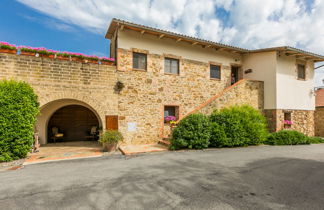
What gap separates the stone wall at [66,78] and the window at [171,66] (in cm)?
326

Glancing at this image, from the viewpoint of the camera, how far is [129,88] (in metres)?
9.18

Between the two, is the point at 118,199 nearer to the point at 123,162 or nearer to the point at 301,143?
the point at 123,162

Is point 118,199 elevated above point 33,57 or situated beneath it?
situated beneath

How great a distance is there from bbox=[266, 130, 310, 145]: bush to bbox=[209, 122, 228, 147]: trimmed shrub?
374 centimetres

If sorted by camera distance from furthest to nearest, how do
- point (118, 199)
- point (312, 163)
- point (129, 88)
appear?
point (129, 88) < point (312, 163) < point (118, 199)

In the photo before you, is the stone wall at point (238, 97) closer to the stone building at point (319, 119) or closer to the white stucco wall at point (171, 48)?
the white stucco wall at point (171, 48)

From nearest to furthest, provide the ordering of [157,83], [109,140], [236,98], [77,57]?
[109,140] < [77,57] < [157,83] < [236,98]

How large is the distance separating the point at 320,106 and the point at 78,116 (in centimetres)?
2121

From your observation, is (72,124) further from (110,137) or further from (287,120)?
(287,120)

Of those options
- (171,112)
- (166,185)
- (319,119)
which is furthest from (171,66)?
(319,119)

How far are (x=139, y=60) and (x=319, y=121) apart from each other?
57.3ft

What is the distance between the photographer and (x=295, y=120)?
11930 millimetres

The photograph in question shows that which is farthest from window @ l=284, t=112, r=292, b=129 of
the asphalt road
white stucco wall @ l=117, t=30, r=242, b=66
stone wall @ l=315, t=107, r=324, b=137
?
the asphalt road

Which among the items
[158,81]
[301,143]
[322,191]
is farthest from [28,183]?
[301,143]
